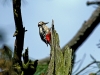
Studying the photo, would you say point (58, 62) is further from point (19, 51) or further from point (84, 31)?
point (84, 31)

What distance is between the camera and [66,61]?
4.31ft

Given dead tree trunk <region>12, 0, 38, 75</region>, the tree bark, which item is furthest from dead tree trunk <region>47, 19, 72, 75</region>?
the tree bark

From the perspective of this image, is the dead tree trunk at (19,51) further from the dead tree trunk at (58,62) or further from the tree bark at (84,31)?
the tree bark at (84,31)

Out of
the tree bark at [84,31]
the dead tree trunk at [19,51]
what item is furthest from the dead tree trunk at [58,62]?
the tree bark at [84,31]

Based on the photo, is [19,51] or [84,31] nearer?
[19,51]

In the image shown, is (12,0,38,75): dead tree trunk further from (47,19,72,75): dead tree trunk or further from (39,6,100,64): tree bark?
(39,6,100,64): tree bark

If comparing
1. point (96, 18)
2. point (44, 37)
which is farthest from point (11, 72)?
point (96, 18)

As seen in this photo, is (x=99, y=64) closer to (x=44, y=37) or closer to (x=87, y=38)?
(x=87, y=38)

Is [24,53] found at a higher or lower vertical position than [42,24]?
lower

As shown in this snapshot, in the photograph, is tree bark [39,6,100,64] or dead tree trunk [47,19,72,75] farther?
tree bark [39,6,100,64]

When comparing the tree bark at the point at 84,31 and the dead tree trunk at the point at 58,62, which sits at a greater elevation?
the tree bark at the point at 84,31

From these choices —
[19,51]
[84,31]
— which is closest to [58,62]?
[19,51]

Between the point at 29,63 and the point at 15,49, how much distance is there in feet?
0.24

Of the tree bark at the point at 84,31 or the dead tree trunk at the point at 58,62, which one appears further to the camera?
the tree bark at the point at 84,31
